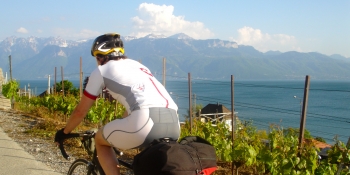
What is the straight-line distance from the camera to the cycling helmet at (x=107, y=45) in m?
3.51

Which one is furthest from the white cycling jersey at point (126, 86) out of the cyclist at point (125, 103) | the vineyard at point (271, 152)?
the vineyard at point (271, 152)

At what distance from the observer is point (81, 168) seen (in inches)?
166

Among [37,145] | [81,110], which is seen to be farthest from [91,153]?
[37,145]

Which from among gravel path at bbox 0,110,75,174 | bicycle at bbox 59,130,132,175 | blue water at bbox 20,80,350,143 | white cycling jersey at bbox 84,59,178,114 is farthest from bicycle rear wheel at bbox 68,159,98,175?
blue water at bbox 20,80,350,143

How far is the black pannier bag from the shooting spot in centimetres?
272

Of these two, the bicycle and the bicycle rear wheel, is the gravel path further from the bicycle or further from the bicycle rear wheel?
the bicycle

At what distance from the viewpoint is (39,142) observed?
382 inches

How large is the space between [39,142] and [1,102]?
42.6 ft

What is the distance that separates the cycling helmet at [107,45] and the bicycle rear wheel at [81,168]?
3.83 ft

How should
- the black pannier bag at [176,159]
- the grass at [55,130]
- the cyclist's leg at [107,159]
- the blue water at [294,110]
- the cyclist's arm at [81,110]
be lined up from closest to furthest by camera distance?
1. the black pannier bag at [176,159]
2. the cyclist's arm at [81,110]
3. the cyclist's leg at [107,159]
4. the grass at [55,130]
5. the blue water at [294,110]

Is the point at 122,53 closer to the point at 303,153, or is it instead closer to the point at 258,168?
the point at 303,153

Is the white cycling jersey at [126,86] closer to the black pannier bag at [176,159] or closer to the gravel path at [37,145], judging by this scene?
the black pannier bag at [176,159]

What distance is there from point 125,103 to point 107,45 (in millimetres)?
548

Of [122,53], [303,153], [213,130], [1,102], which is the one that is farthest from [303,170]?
[1,102]
